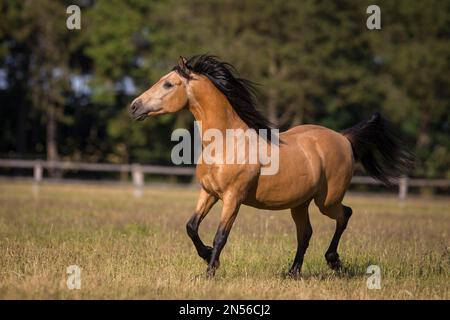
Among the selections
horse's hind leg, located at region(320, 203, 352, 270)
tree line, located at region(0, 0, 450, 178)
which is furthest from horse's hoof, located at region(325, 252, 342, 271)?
tree line, located at region(0, 0, 450, 178)

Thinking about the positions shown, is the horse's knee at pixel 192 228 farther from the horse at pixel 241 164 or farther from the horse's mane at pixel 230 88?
the horse's mane at pixel 230 88

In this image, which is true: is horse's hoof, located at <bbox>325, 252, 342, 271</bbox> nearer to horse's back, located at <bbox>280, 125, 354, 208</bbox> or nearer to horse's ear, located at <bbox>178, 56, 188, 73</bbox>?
horse's back, located at <bbox>280, 125, 354, 208</bbox>

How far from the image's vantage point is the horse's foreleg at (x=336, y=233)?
771 centimetres

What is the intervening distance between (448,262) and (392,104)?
26.8 metres

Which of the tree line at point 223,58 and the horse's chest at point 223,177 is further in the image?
the tree line at point 223,58

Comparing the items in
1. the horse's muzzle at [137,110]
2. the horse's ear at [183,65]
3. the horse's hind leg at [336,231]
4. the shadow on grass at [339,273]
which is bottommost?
the shadow on grass at [339,273]

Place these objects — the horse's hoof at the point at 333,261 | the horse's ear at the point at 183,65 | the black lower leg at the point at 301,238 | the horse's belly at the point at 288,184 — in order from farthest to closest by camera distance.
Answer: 1. the horse's hoof at the point at 333,261
2. the black lower leg at the point at 301,238
3. the horse's belly at the point at 288,184
4. the horse's ear at the point at 183,65

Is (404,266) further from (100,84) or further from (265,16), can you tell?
A: (100,84)

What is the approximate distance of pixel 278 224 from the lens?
12.2 m

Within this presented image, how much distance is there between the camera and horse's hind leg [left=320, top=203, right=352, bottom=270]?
7.71 metres

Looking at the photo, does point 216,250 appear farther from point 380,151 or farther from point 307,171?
point 380,151

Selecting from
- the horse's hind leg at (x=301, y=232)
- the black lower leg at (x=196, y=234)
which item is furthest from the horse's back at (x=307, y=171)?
the black lower leg at (x=196, y=234)

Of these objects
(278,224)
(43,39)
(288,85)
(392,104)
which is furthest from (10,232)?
(43,39)

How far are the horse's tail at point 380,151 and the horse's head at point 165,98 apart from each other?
2933 mm
